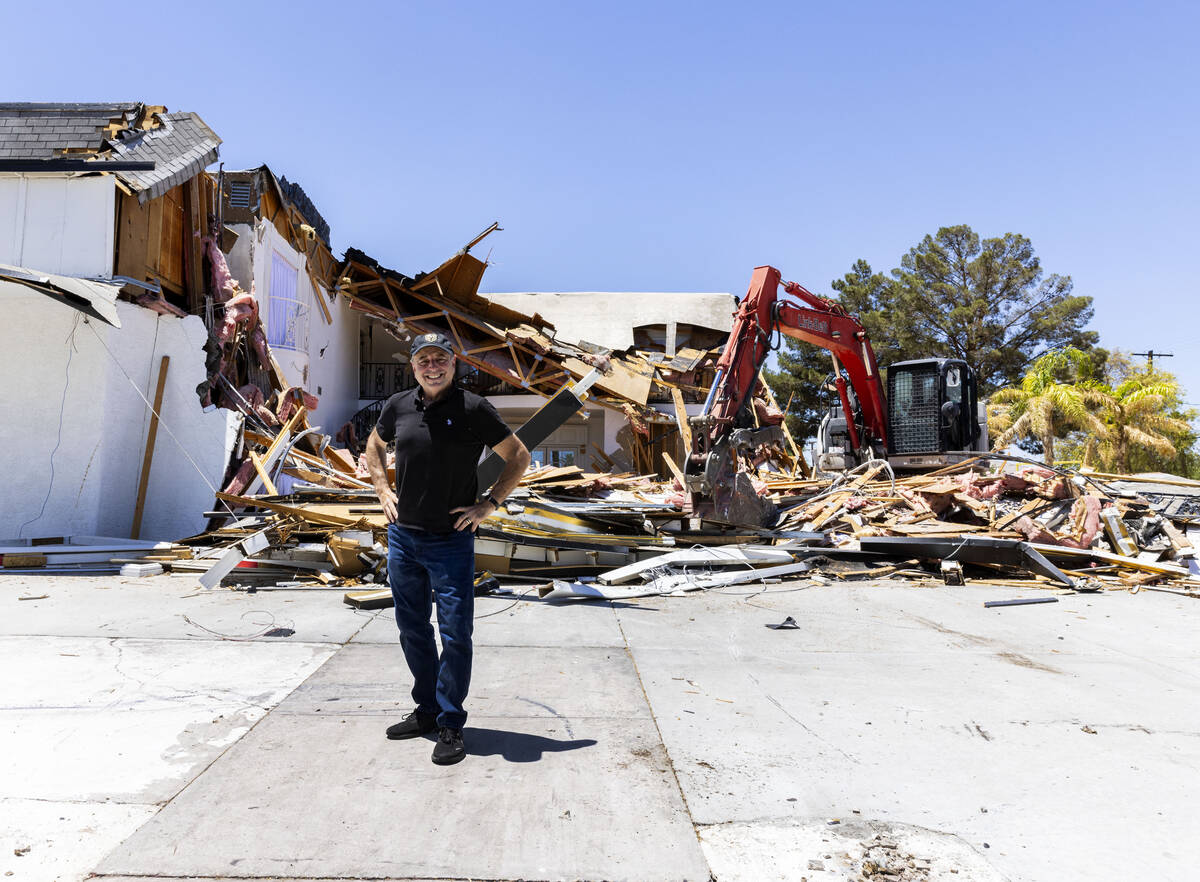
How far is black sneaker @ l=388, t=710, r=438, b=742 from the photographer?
338cm

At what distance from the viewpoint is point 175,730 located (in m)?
3.44

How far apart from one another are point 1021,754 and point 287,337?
1521 cm

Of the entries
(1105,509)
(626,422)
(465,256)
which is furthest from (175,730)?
(626,422)

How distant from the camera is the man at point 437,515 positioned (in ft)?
10.8

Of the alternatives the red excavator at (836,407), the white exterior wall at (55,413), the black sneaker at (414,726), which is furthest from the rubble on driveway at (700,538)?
the black sneaker at (414,726)

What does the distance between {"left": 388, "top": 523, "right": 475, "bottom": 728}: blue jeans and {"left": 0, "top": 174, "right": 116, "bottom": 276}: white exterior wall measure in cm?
891

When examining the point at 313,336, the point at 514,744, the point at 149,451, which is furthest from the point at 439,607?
the point at 313,336

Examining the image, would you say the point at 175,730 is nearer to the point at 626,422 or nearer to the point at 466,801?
the point at 466,801

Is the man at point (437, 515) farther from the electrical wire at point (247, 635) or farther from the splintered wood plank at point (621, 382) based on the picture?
the splintered wood plank at point (621, 382)

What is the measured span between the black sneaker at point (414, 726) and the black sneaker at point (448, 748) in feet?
0.67

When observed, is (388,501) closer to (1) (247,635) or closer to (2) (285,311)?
(1) (247,635)

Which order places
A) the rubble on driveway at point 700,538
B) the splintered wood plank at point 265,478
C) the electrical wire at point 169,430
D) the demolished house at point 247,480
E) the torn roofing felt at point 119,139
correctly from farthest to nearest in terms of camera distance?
the torn roofing felt at point 119,139 → the electrical wire at point 169,430 → the splintered wood plank at point 265,478 → the demolished house at point 247,480 → the rubble on driveway at point 700,538

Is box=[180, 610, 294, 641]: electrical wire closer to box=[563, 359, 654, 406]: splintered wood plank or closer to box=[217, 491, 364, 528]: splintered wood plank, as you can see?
box=[217, 491, 364, 528]: splintered wood plank

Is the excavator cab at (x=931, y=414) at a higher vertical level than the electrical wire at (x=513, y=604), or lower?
higher
